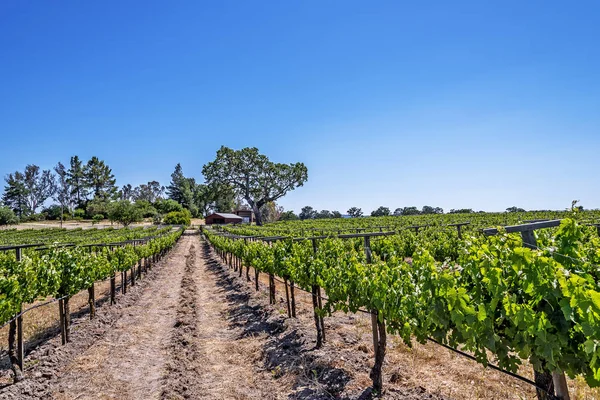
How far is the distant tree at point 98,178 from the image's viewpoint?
299 ft

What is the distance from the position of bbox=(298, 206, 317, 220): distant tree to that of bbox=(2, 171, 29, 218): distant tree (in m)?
78.5

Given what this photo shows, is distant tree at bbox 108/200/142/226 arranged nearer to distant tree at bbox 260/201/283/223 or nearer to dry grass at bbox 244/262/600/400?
distant tree at bbox 260/201/283/223

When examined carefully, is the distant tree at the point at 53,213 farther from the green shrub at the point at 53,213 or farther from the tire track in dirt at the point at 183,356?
the tire track in dirt at the point at 183,356

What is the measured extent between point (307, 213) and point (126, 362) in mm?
77777

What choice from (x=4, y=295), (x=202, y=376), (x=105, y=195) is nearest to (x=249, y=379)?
(x=202, y=376)

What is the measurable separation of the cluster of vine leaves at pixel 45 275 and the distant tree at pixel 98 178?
94247 mm

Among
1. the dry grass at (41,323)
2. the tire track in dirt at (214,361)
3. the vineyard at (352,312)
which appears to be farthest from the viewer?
the dry grass at (41,323)

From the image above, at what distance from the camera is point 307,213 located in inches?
3302

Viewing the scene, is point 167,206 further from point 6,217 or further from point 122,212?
point 6,217

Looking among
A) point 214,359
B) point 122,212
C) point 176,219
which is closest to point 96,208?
point 176,219

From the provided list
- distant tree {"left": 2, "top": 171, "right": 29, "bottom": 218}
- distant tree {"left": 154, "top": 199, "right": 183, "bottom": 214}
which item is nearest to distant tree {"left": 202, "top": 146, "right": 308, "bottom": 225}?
distant tree {"left": 154, "top": 199, "right": 183, "bottom": 214}

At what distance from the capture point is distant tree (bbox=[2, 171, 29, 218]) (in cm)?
9183

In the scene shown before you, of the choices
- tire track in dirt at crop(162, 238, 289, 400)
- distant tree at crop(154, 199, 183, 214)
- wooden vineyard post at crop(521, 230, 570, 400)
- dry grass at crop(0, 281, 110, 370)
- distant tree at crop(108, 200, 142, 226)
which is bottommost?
tire track in dirt at crop(162, 238, 289, 400)

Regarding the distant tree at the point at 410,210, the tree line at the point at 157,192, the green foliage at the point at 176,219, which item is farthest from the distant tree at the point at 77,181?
the distant tree at the point at 410,210
